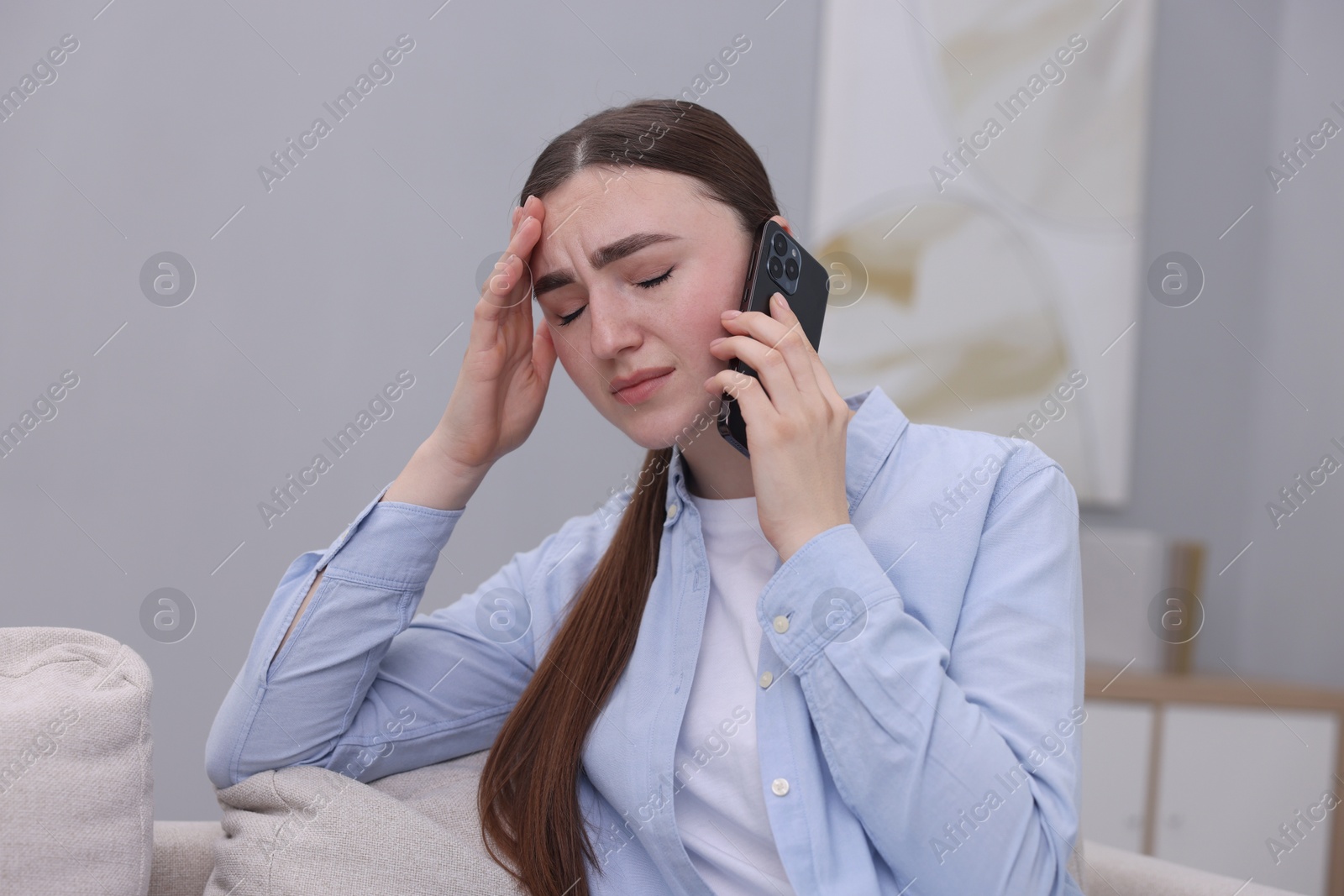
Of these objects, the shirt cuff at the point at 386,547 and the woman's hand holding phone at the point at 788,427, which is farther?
the shirt cuff at the point at 386,547

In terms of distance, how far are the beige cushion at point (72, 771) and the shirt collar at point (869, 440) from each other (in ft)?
2.54

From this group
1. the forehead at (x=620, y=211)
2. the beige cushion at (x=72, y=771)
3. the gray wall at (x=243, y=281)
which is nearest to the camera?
the beige cushion at (x=72, y=771)

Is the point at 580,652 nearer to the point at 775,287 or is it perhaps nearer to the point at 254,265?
the point at 775,287

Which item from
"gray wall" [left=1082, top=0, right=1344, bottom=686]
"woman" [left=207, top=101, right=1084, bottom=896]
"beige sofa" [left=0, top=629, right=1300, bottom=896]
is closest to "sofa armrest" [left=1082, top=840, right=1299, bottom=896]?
"beige sofa" [left=0, top=629, right=1300, bottom=896]

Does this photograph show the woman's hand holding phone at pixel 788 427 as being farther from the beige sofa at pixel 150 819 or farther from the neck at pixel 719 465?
the beige sofa at pixel 150 819

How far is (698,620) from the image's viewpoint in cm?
114

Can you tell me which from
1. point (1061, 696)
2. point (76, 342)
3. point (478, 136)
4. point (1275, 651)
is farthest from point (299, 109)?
point (1275, 651)

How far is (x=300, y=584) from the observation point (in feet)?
3.85

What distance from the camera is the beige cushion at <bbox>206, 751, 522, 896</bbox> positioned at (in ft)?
3.19

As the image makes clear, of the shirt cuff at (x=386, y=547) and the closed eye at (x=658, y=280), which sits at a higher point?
the closed eye at (x=658, y=280)

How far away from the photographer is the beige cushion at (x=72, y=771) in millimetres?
856

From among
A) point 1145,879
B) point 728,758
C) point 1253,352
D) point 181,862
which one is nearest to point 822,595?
point 728,758

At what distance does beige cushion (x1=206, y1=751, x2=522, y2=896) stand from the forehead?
617mm

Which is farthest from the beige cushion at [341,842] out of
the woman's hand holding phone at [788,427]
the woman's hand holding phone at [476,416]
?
the woman's hand holding phone at [788,427]
